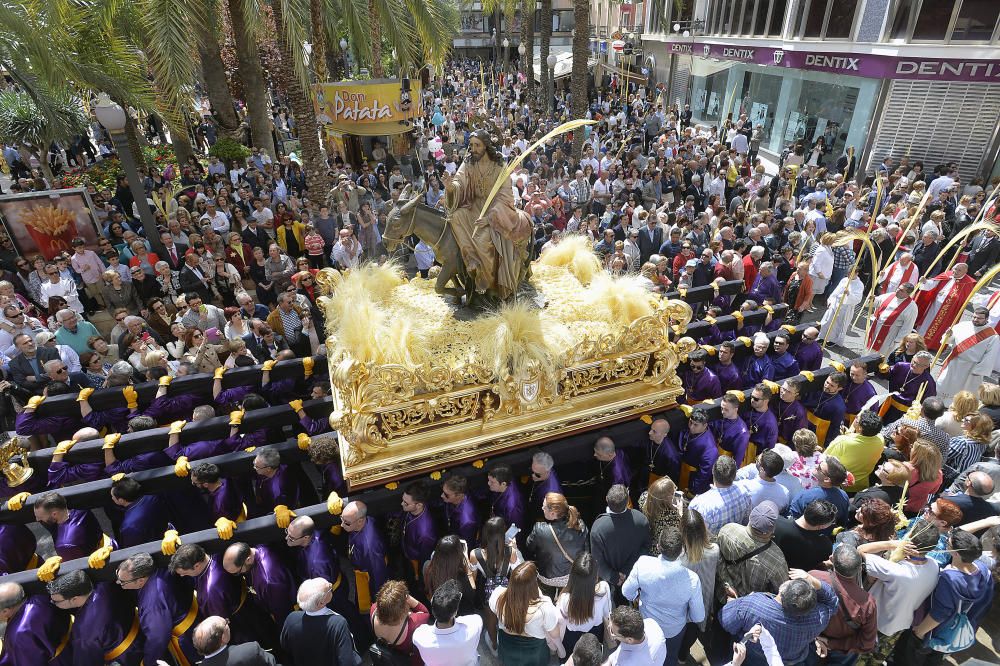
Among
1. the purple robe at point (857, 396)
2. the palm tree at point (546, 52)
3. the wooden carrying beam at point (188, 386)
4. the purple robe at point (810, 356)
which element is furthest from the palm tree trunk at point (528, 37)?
the purple robe at point (857, 396)

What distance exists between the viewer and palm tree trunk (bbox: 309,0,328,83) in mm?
12695

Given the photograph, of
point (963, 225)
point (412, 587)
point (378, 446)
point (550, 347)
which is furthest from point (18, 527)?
point (963, 225)

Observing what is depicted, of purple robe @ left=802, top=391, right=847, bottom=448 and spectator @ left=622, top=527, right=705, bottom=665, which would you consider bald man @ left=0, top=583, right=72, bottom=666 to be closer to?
spectator @ left=622, top=527, right=705, bottom=665

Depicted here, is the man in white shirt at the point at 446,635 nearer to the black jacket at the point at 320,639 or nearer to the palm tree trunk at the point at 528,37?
the black jacket at the point at 320,639

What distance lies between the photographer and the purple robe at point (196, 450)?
559 cm

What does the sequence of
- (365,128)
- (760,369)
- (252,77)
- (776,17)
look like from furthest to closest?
(776,17), (365,128), (252,77), (760,369)

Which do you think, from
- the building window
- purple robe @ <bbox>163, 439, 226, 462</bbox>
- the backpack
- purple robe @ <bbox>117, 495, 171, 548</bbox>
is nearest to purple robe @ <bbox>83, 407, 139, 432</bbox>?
purple robe @ <bbox>163, 439, 226, 462</bbox>

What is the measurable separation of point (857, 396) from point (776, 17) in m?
21.0

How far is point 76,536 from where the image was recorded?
481 centimetres

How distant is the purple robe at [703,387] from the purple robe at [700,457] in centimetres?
103

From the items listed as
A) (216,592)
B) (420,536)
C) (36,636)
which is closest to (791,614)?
(420,536)

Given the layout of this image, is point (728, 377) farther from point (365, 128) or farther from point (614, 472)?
point (365, 128)

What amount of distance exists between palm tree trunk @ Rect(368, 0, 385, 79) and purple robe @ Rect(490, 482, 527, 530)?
618 inches

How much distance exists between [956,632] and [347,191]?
502 inches
